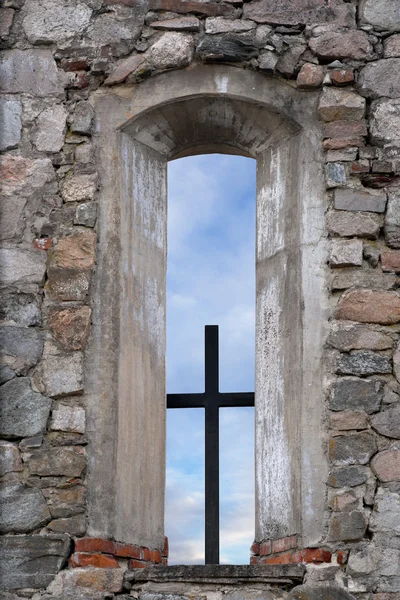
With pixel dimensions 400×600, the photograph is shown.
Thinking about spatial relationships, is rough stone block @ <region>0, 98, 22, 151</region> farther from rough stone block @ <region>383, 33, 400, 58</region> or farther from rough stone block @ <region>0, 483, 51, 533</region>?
rough stone block @ <region>383, 33, 400, 58</region>

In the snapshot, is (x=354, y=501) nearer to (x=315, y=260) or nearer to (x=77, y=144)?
A: (x=315, y=260)

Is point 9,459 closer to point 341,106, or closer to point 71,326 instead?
point 71,326

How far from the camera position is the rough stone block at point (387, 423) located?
6.75m

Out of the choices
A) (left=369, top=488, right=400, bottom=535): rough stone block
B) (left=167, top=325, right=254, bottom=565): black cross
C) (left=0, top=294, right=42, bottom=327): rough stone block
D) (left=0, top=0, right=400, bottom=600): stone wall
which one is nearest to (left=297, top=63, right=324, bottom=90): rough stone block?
(left=0, top=0, right=400, bottom=600): stone wall

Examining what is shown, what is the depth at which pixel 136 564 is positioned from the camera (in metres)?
6.79

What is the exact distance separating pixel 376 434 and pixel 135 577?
1.29 m

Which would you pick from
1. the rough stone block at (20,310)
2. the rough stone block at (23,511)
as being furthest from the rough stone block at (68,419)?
the rough stone block at (20,310)

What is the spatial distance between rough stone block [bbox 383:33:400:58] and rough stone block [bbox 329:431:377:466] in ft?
6.41

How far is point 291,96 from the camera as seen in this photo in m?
7.34

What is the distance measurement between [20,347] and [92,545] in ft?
3.37

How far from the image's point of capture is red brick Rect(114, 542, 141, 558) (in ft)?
22.0

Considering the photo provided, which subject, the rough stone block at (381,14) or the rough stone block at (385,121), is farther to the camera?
the rough stone block at (381,14)

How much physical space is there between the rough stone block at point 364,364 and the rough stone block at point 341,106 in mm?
1223

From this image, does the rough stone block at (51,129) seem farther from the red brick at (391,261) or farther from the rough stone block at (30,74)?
the red brick at (391,261)
